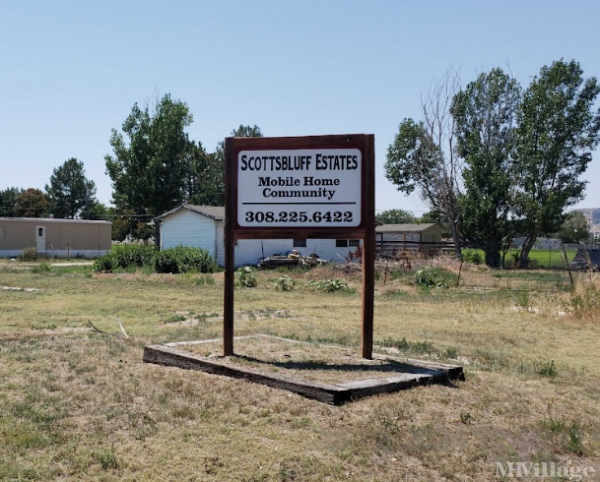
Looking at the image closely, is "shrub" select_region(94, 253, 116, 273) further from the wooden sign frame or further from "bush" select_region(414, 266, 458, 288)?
the wooden sign frame

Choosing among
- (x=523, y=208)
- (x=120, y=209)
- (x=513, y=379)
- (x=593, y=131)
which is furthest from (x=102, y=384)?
(x=120, y=209)

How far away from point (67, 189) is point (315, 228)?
7568 centimetres

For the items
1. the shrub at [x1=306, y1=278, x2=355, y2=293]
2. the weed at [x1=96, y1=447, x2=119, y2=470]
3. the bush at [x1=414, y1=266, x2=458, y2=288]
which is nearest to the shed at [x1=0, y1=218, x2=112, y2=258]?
the shrub at [x1=306, y1=278, x2=355, y2=293]

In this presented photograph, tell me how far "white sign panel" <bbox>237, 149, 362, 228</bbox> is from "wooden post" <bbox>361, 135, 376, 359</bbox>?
0.10 meters

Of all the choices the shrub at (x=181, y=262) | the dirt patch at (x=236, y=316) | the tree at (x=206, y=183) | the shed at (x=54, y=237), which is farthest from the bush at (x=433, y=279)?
the tree at (x=206, y=183)

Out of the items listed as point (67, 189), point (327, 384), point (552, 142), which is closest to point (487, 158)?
point (552, 142)

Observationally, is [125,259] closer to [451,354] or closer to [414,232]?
[451,354]

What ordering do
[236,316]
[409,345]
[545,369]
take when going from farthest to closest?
[236,316] → [409,345] → [545,369]

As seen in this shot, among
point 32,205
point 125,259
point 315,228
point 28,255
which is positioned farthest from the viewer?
point 32,205

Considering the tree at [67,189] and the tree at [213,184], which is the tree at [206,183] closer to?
the tree at [213,184]

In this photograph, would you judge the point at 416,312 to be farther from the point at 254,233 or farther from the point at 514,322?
the point at 254,233

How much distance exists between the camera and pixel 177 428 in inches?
191

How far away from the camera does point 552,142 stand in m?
37.3

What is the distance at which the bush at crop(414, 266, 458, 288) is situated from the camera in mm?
20812
